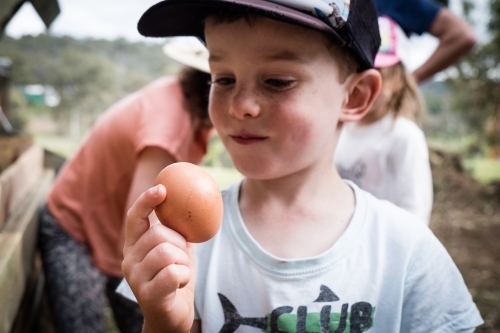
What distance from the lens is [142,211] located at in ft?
2.74

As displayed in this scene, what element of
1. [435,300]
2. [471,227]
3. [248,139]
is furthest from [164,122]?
[471,227]

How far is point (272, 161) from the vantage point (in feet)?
3.47

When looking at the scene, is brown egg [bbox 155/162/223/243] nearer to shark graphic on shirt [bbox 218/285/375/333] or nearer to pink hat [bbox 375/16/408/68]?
shark graphic on shirt [bbox 218/285/375/333]

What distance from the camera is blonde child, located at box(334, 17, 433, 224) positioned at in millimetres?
1807

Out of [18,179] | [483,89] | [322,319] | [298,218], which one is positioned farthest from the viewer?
[483,89]

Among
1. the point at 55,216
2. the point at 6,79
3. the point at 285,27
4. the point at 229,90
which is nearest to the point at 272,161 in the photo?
the point at 229,90

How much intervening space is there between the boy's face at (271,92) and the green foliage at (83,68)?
2.94 m

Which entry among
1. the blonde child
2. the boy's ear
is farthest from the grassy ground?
the boy's ear

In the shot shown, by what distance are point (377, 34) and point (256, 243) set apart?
2.10ft

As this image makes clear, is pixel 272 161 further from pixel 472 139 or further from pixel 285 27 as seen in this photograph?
pixel 472 139

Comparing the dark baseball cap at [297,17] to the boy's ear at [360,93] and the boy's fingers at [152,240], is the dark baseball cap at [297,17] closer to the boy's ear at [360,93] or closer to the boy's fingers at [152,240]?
the boy's ear at [360,93]

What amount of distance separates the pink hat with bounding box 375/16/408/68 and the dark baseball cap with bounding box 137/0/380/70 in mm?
664

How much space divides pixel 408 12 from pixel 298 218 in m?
1.67

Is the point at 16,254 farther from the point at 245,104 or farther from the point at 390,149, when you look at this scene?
the point at 390,149
